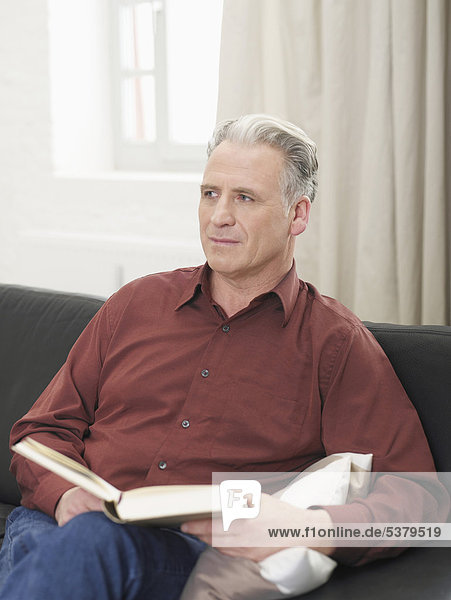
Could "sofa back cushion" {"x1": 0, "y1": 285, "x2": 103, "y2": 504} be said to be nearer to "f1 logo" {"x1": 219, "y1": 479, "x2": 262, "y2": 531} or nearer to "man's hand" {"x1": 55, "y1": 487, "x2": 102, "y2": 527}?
"man's hand" {"x1": 55, "y1": 487, "x2": 102, "y2": 527}

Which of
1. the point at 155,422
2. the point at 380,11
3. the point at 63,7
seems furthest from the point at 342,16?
the point at 63,7

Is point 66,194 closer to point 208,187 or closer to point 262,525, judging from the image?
point 208,187

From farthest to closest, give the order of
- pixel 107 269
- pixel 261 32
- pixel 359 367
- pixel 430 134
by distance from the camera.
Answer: pixel 107 269
pixel 261 32
pixel 430 134
pixel 359 367

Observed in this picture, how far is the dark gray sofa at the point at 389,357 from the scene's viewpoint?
1.36 m

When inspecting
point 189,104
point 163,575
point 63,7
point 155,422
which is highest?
point 63,7

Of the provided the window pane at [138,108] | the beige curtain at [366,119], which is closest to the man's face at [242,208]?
the beige curtain at [366,119]

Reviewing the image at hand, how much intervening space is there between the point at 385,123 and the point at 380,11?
314 mm

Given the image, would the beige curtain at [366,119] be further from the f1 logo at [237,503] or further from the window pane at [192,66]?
the f1 logo at [237,503]

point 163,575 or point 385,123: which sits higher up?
point 385,123

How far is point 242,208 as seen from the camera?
1656 mm

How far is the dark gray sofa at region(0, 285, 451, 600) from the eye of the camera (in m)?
1.36

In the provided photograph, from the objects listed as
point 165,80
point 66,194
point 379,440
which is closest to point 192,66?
point 165,80

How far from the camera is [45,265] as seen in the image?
11.7ft

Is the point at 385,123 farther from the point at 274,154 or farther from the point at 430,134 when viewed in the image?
the point at 274,154
